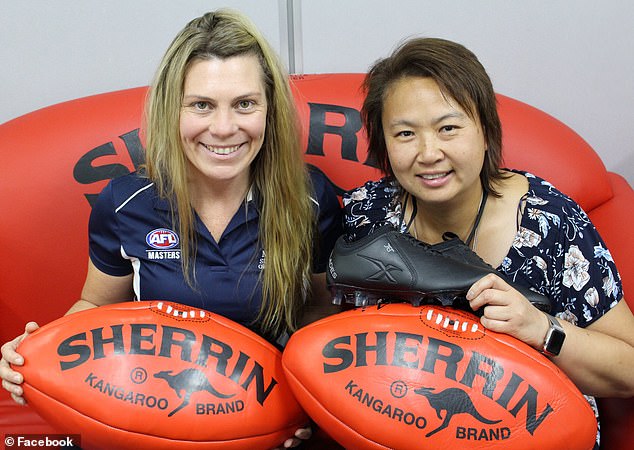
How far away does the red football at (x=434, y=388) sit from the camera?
979 mm

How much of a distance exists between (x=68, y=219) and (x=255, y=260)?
19.1 inches

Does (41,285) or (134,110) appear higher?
(134,110)

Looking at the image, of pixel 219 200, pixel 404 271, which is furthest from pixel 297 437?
pixel 219 200

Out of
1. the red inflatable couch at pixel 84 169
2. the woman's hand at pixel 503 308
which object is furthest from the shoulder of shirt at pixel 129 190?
the woman's hand at pixel 503 308

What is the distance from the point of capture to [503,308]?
3.41ft

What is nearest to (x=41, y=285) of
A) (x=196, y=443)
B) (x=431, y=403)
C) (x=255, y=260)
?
(x=255, y=260)

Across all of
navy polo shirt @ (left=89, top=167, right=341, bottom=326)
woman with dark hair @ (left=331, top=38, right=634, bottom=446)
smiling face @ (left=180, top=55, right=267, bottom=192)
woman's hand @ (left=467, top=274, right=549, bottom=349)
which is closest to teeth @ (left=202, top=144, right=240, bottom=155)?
smiling face @ (left=180, top=55, right=267, bottom=192)

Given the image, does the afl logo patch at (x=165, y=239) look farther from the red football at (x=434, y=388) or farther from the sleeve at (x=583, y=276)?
the sleeve at (x=583, y=276)

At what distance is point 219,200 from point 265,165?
4.2 inches

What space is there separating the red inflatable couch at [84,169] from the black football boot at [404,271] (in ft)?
1.67

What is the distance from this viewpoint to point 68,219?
155 centimetres

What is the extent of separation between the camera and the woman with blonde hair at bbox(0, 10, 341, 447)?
1.22 metres

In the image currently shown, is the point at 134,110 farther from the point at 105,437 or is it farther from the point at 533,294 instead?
the point at 533,294

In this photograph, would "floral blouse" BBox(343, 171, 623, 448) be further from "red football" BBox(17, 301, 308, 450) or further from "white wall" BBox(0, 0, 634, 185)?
"white wall" BBox(0, 0, 634, 185)
